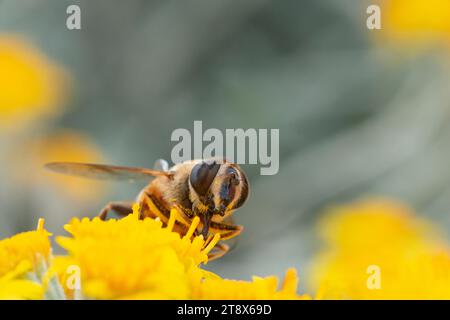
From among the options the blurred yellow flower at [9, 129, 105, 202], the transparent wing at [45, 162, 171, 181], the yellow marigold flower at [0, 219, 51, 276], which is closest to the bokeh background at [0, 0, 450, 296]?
the blurred yellow flower at [9, 129, 105, 202]

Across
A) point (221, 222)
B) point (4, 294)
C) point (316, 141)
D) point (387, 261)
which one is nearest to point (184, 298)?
point (4, 294)

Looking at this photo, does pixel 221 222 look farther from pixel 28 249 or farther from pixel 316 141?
pixel 316 141

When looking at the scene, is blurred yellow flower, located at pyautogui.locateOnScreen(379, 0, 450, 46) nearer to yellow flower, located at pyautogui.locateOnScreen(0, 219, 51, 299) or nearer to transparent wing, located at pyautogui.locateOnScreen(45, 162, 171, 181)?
transparent wing, located at pyautogui.locateOnScreen(45, 162, 171, 181)

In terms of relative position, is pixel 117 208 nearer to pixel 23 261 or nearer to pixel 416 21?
pixel 23 261

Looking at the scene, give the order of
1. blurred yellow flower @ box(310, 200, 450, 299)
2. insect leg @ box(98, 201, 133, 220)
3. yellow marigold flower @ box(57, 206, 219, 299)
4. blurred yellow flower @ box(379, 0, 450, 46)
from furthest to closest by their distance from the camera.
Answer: blurred yellow flower @ box(379, 0, 450, 46) < blurred yellow flower @ box(310, 200, 450, 299) < insect leg @ box(98, 201, 133, 220) < yellow marigold flower @ box(57, 206, 219, 299)

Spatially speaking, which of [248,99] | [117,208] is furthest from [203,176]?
[248,99]

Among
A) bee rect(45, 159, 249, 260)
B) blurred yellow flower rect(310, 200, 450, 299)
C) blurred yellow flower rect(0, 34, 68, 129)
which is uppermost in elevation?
blurred yellow flower rect(0, 34, 68, 129)
